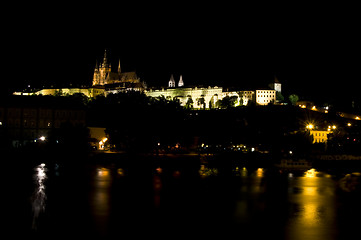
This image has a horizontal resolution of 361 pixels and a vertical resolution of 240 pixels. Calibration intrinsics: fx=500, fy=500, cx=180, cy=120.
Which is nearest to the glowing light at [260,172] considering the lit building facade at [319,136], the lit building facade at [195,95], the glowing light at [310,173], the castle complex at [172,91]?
the glowing light at [310,173]

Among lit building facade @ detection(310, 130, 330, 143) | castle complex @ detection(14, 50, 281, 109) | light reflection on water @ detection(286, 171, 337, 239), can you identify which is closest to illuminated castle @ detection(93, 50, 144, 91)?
castle complex @ detection(14, 50, 281, 109)

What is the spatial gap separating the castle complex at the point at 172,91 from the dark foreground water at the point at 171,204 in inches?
1548

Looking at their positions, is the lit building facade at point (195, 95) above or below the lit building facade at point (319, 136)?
above

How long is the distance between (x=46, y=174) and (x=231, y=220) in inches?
476

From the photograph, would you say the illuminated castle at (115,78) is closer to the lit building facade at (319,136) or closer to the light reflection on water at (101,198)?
the lit building facade at (319,136)

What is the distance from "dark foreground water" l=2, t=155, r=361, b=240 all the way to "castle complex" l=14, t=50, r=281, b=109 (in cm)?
3932

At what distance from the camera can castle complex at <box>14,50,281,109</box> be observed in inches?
2945

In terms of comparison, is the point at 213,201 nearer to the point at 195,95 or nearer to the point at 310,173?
the point at 310,173

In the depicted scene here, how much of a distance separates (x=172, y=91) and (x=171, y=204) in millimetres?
71371

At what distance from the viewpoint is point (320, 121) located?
55219mm

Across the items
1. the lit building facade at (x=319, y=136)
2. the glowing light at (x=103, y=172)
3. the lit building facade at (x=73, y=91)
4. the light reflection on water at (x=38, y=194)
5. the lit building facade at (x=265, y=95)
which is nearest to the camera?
the light reflection on water at (x=38, y=194)

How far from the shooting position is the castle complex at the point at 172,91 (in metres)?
74.8

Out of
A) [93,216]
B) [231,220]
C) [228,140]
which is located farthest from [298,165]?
[93,216]

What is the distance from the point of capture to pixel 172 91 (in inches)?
3536
